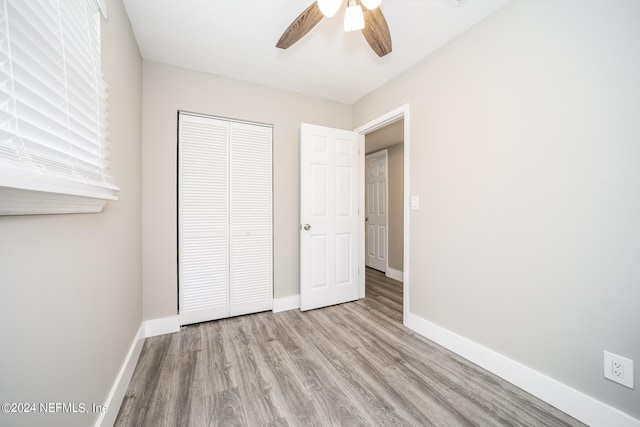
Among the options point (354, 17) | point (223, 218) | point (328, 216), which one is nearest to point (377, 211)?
point (328, 216)

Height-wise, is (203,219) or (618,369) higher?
(203,219)

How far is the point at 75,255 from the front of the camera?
0.95 m

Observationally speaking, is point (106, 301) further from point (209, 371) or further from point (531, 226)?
point (531, 226)

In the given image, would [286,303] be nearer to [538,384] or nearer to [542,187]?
[538,384]

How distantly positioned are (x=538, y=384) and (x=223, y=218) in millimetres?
2661

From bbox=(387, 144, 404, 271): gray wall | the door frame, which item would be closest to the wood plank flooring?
the door frame

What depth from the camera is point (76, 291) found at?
95 centimetres

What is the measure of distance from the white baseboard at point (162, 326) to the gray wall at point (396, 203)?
3152 millimetres

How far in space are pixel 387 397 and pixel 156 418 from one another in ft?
4.17

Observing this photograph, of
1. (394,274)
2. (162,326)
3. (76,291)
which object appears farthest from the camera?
(394,274)

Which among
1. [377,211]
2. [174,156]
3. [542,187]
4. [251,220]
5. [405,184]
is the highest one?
[174,156]

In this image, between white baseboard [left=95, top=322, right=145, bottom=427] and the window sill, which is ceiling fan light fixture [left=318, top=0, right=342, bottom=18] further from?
white baseboard [left=95, top=322, right=145, bottom=427]

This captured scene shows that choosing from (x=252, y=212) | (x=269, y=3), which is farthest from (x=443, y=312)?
(x=269, y=3)

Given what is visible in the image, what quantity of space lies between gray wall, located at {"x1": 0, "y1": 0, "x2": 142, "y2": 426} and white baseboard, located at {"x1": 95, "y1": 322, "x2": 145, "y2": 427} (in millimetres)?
50
